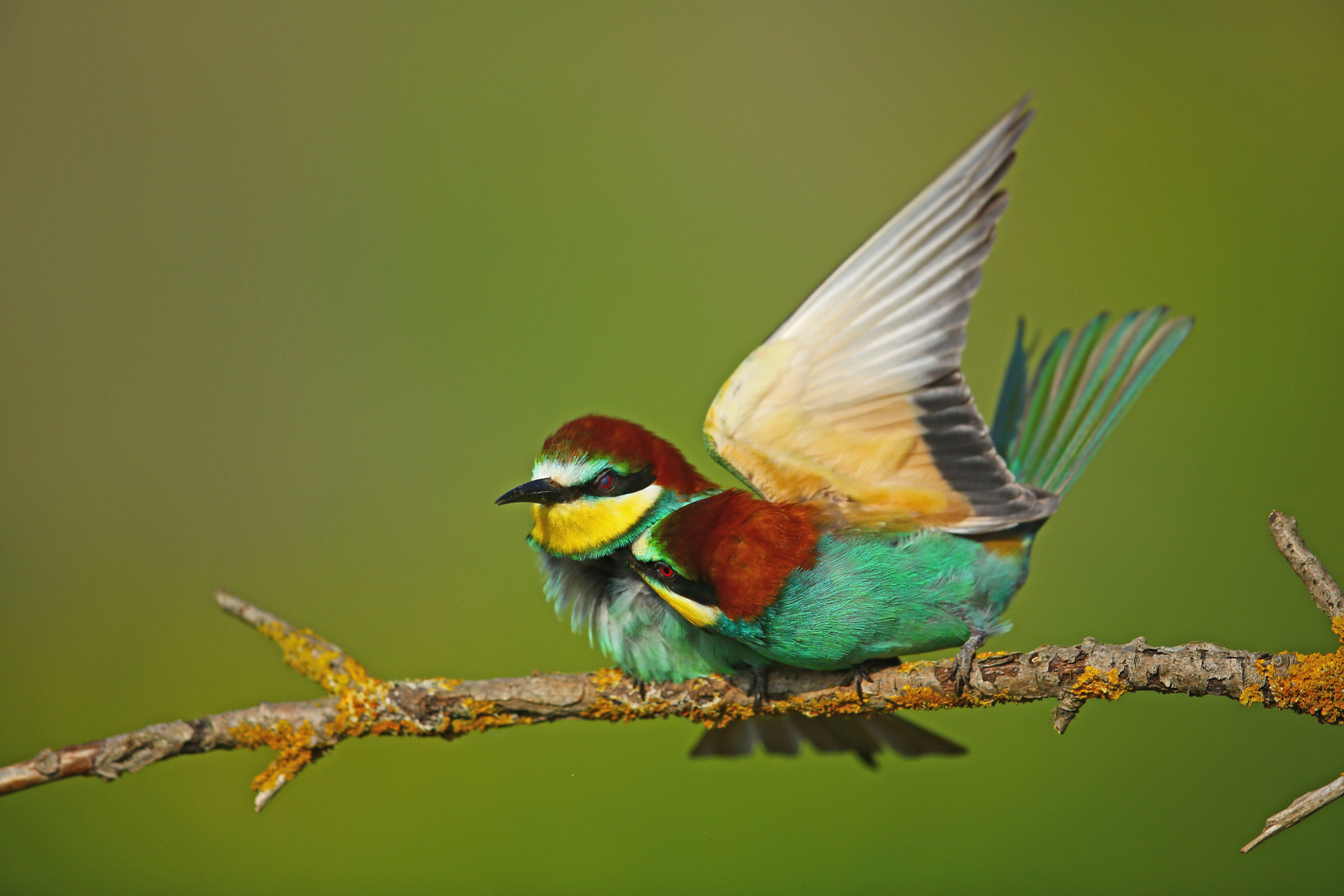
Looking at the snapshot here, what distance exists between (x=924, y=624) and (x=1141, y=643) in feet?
1.16

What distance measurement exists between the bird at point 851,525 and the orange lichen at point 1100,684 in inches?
6.8

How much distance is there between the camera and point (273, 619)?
138 cm

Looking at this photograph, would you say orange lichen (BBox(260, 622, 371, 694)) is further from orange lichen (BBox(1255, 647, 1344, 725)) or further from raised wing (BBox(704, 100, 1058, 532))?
orange lichen (BBox(1255, 647, 1344, 725))

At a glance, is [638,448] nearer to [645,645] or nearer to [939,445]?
[645,645]

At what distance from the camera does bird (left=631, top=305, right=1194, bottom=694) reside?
1.24 m

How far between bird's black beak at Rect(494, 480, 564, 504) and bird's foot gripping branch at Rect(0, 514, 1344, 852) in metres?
0.26

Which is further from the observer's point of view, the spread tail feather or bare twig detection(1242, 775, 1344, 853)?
the spread tail feather

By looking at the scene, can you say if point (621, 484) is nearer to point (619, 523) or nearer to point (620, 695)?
point (619, 523)

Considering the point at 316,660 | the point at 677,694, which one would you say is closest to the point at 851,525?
the point at 677,694

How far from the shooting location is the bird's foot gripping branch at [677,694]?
3.21 ft

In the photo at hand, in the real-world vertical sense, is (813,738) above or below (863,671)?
below

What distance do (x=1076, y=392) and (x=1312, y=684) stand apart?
779mm

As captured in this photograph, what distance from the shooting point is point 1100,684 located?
39.8 inches

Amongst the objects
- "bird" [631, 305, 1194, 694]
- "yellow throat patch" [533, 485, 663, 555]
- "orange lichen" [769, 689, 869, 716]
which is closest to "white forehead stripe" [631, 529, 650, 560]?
"bird" [631, 305, 1194, 694]
